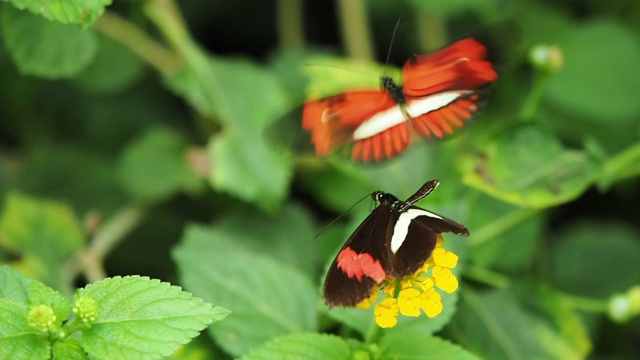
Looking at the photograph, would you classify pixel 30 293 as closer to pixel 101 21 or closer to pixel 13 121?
pixel 101 21

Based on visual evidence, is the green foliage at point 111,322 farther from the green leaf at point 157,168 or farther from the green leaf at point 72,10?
the green leaf at point 157,168

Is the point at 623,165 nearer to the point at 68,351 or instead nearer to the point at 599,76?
the point at 599,76

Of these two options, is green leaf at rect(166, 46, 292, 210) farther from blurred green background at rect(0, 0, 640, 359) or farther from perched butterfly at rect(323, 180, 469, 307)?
perched butterfly at rect(323, 180, 469, 307)

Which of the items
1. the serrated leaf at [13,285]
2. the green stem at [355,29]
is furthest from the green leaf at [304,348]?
the green stem at [355,29]

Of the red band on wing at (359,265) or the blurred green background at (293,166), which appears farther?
the blurred green background at (293,166)

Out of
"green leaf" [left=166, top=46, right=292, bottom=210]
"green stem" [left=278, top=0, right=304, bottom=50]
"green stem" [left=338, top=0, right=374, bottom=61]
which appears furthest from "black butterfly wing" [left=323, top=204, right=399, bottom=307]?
"green stem" [left=278, top=0, right=304, bottom=50]

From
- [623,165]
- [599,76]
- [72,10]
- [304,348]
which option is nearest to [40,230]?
[72,10]
